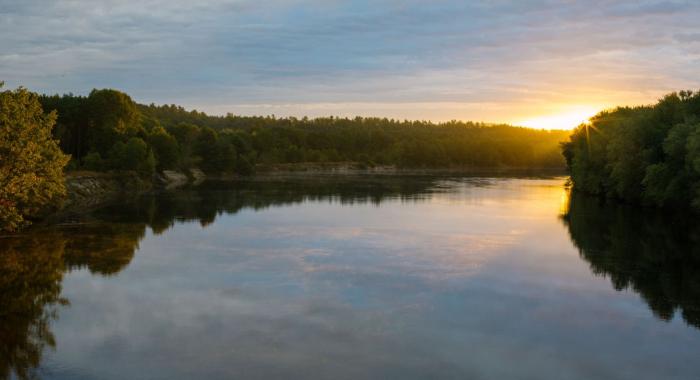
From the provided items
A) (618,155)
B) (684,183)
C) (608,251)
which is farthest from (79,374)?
(618,155)

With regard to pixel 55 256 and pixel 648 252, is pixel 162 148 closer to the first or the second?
pixel 55 256

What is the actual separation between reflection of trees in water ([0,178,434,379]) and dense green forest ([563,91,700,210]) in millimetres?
23446

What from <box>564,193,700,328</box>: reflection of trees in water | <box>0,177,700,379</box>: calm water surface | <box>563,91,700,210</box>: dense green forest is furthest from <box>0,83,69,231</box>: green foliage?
<box>563,91,700,210</box>: dense green forest

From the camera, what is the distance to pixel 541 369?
14.9m

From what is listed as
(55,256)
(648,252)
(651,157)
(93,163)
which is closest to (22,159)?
(55,256)

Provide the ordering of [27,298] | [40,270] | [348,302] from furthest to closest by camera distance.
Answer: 1. [40,270]
2. [27,298]
3. [348,302]

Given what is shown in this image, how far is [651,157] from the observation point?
55.5 meters

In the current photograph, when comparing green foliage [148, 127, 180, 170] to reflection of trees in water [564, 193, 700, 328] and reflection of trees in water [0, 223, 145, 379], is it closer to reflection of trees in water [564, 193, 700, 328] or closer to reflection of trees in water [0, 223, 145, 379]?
reflection of trees in water [0, 223, 145, 379]

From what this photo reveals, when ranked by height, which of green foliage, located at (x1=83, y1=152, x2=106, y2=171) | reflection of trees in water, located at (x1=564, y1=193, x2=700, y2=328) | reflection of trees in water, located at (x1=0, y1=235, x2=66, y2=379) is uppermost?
green foliage, located at (x1=83, y1=152, x2=106, y2=171)

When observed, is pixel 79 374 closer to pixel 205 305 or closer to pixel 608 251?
pixel 205 305

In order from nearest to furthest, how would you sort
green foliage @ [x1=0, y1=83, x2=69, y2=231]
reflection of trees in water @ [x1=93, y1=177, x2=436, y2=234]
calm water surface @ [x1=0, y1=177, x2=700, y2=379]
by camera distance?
calm water surface @ [x1=0, y1=177, x2=700, y2=379] < green foliage @ [x1=0, y1=83, x2=69, y2=231] < reflection of trees in water @ [x1=93, y1=177, x2=436, y2=234]

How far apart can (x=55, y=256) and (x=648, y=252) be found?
28.2 meters

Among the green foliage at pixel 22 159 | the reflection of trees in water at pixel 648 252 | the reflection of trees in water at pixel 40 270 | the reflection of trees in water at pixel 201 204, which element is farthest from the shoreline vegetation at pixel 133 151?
the reflection of trees in water at pixel 648 252

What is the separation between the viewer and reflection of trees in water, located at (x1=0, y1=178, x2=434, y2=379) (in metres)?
16.4
